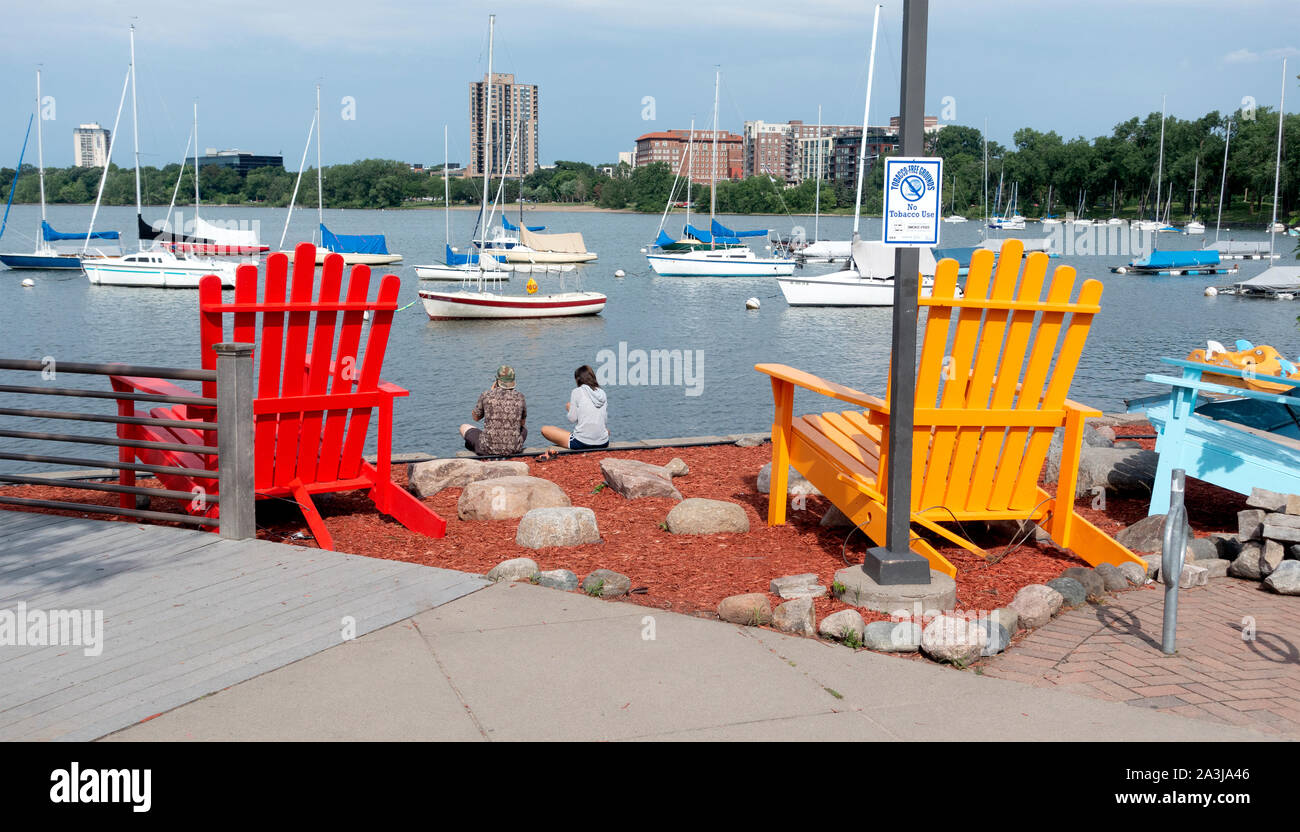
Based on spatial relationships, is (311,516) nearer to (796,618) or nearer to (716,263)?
(796,618)

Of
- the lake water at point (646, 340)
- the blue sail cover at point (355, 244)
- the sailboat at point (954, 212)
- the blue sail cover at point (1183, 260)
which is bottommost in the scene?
the lake water at point (646, 340)

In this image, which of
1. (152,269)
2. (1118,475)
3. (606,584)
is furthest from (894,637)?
(152,269)

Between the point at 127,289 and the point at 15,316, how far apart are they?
31.0 ft

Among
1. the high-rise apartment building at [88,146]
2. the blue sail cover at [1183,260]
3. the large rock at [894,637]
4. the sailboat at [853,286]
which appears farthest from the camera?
the high-rise apartment building at [88,146]

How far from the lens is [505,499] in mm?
7793

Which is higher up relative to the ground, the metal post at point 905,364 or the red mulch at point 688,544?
the metal post at point 905,364

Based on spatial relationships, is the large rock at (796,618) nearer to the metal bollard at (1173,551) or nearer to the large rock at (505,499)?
the metal bollard at (1173,551)

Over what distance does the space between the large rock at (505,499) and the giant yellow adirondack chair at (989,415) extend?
84.7 inches

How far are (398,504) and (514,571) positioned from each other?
6.09 ft

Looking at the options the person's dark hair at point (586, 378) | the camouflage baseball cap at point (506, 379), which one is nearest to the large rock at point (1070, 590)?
the camouflage baseball cap at point (506, 379)

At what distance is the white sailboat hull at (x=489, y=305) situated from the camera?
39.6 meters

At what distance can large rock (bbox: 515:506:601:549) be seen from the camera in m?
6.97

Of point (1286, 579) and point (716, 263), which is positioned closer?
point (1286, 579)

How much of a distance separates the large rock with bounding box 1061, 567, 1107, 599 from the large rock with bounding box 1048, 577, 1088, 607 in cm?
4
